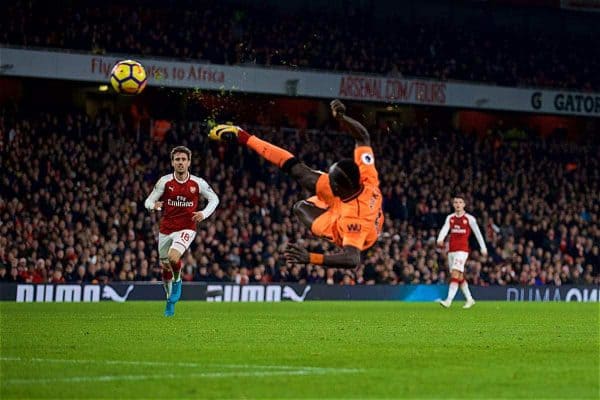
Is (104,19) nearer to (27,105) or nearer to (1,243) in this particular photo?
(27,105)

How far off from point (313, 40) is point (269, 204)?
29.4 feet

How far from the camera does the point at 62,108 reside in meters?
38.9

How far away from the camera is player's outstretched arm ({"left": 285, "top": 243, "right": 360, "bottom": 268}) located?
13.1 meters

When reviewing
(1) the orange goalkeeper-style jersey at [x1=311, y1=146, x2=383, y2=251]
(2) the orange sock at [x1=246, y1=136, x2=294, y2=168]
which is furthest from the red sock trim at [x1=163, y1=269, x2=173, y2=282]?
(1) the orange goalkeeper-style jersey at [x1=311, y1=146, x2=383, y2=251]

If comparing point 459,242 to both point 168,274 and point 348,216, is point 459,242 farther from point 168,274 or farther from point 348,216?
point 348,216

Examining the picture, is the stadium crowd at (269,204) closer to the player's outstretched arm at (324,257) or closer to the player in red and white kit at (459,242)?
the player in red and white kit at (459,242)

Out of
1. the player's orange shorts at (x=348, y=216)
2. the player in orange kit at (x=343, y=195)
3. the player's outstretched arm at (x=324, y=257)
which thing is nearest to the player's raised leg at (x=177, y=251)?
the player in orange kit at (x=343, y=195)

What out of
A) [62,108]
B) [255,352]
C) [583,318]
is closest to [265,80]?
[62,108]

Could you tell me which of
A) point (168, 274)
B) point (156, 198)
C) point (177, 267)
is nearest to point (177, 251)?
point (177, 267)

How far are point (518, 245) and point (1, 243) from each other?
57.8 ft

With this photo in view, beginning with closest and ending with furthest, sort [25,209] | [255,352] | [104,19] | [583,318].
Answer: [255,352] < [583,318] < [25,209] < [104,19]

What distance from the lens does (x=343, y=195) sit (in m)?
14.0

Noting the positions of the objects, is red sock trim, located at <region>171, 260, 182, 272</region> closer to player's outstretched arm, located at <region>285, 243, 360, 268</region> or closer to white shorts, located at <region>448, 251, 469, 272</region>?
player's outstretched arm, located at <region>285, 243, 360, 268</region>

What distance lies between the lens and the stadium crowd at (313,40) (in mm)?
34625
